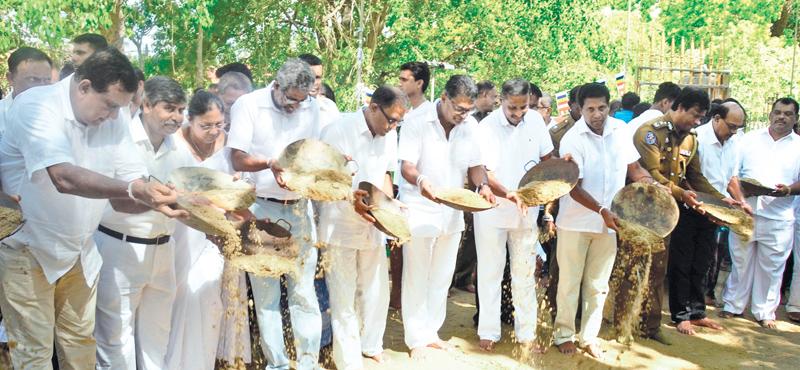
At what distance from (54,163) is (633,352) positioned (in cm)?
454

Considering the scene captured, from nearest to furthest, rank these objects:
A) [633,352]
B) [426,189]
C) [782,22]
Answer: [426,189] → [633,352] → [782,22]

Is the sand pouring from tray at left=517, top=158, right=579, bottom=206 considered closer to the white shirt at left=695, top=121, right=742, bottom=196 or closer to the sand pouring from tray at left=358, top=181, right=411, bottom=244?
the sand pouring from tray at left=358, top=181, right=411, bottom=244

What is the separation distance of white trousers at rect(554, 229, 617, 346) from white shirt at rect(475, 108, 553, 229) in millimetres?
350

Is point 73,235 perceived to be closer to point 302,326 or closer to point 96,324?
point 96,324

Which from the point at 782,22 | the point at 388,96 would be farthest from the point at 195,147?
the point at 782,22

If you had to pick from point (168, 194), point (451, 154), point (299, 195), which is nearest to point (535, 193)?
point (451, 154)

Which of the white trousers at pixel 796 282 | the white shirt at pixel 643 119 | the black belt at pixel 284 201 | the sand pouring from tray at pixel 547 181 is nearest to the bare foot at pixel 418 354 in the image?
the sand pouring from tray at pixel 547 181

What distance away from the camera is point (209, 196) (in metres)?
4.00

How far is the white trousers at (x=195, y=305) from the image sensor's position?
14.8 feet

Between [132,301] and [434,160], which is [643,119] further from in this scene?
[132,301]

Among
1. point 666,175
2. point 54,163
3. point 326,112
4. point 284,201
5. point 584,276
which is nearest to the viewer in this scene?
point 54,163

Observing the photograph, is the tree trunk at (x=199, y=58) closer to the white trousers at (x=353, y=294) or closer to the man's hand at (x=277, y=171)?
the white trousers at (x=353, y=294)

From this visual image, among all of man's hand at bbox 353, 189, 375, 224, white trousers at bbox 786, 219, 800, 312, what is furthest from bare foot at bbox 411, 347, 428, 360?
white trousers at bbox 786, 219, 800, 312

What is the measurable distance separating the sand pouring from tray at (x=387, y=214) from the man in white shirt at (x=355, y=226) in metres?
0.19
